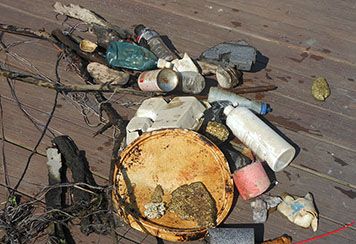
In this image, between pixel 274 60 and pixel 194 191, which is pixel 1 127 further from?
pixel 274 60

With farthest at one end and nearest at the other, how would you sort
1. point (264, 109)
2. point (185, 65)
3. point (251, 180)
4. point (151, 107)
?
point (185, 65)
point (264, 109)
point (151, 107)
point (251, 180)

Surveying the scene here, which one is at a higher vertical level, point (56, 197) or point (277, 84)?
point (277, 84)

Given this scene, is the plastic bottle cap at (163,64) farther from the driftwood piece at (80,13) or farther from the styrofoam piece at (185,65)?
the driftwood piece at (80,13)

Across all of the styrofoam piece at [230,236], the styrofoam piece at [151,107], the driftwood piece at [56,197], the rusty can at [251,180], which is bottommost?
the driftwood piece at [56,197]

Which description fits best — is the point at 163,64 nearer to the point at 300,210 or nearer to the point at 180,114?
the point at 180,114

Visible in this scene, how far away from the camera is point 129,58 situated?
9.78ft

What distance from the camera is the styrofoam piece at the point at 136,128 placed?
2.47 metres

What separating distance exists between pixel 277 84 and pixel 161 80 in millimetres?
696

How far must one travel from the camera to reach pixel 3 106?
283 cm

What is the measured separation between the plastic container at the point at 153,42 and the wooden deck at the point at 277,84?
0.17 m

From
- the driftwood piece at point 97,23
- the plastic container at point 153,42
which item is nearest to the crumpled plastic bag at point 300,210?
the plastic container at point 153,42

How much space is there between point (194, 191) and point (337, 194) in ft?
2.25

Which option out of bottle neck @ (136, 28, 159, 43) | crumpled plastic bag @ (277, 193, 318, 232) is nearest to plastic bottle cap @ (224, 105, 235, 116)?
crumpled plastic bag @ (277, 193, 318, 232)

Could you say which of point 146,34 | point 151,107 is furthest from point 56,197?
point 146,34
